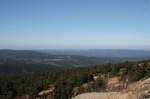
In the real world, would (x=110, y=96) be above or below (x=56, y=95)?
above

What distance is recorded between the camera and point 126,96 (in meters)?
8.77

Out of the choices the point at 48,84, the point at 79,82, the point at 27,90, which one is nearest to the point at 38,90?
the point at 48,84

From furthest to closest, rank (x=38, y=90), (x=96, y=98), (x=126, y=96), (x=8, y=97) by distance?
(x=8, y=97), (x=38, y=90), (x=96, y=98), (x=126, y=96)

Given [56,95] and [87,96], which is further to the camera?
[56,95]

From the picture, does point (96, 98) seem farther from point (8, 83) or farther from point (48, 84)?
point (8, 83)

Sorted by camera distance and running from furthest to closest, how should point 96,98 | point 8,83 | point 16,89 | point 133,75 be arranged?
point 8,83 → point 16,89 → point 133,75 → point 96,98

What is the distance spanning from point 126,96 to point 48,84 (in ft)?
148

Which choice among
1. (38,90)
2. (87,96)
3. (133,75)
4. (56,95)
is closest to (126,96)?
(87,96)

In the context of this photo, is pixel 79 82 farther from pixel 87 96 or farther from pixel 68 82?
pixel 87 96

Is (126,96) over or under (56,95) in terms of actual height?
over

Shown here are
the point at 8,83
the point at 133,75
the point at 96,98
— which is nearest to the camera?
the point at 96,98

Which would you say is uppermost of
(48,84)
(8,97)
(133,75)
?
(133,75)

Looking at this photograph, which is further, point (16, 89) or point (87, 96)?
point (16, 89)

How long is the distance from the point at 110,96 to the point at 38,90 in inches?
1683
